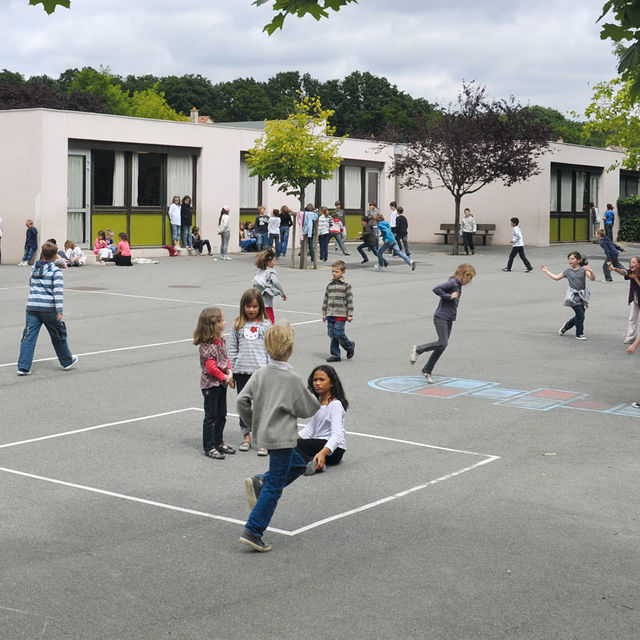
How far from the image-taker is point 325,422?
31.0 ft

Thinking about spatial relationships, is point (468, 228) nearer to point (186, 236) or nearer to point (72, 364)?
point (186, 236)

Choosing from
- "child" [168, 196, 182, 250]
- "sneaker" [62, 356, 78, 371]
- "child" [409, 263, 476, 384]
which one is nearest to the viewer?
"child" [409, 263, 476, 384]

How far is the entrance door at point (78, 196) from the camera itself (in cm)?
3494

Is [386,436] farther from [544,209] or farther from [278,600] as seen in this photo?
[544,209]

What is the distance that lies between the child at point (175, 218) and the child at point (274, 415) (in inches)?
1175

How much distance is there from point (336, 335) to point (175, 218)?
22.0 meters

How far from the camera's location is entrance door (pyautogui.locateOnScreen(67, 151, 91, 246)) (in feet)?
115

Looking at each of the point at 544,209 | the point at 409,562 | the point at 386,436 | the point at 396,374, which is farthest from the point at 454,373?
the point at 544,209

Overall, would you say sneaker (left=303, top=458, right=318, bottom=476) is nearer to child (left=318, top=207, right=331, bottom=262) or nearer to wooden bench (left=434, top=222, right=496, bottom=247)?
child (left=318, top=207, right=331, bottom=262)

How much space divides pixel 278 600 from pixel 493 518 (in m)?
2.35

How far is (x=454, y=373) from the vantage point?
15.1m

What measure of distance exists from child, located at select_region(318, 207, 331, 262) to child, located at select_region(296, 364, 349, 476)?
85.9 feet

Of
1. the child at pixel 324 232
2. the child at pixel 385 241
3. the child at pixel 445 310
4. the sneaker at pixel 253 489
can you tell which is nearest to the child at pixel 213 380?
the sneaker at pixel 253 489

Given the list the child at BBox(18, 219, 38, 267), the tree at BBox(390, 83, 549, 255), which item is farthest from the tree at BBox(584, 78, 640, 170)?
the child at BBox(18, 219, 38, 267)
